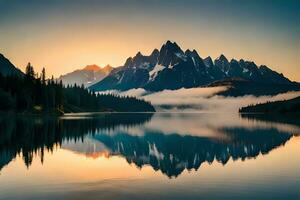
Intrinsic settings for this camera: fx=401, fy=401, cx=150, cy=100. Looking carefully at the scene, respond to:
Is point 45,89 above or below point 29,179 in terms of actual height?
above

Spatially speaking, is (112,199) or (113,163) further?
(113,163)

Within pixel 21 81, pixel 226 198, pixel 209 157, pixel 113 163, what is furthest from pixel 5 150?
pixel 21 81

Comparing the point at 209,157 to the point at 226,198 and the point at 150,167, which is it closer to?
the point at 150,167

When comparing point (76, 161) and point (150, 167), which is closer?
point (150, 167)

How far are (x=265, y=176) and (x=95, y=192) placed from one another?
14237 mm

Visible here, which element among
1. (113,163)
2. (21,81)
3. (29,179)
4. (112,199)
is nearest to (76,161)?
(113,163)

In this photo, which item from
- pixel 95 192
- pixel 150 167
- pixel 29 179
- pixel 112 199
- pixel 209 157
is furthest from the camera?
pixel 209 157

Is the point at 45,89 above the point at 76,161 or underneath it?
above

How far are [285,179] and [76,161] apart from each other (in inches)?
810

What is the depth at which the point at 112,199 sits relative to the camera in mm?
22891

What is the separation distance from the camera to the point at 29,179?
96.7 ft

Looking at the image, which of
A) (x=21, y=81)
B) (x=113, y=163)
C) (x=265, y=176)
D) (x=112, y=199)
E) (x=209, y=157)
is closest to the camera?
(x=112, y=199)

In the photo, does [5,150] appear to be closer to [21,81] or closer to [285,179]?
[285,179]

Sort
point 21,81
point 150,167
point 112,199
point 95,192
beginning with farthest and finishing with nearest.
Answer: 1. point 21,81
2. point 150,167
3. point 95,192
4. point 112,199
